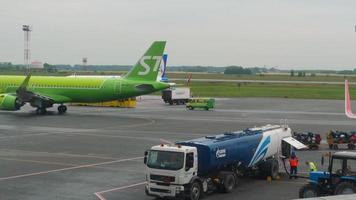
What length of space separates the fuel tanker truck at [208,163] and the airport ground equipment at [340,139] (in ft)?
38.4

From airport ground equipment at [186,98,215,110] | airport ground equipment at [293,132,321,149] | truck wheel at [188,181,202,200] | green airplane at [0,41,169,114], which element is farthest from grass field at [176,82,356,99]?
truck wheel at [188,181,202,200]

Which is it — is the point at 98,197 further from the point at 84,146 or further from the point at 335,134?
the point at 335,134

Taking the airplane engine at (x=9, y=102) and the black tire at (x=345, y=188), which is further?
the airplane engine at (x=9, y=102)

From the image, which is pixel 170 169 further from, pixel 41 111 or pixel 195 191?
pixel 41 111

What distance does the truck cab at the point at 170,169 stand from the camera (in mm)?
22297

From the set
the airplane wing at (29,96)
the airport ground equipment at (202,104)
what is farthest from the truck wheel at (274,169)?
the airport ground equipment at (202,104)

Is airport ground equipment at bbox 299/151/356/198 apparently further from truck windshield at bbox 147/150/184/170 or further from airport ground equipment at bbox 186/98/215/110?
airport ground equipment at bbox 186/98/215/110

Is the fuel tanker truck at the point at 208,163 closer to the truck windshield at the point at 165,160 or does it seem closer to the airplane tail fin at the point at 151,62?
the truck windshield at the point at 165,160

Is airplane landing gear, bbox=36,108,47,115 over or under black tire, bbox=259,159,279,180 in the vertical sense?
over

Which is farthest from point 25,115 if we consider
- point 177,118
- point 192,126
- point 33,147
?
point 33,147

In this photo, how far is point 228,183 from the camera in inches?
973

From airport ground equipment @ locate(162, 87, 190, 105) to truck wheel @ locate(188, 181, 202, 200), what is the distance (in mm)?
66153

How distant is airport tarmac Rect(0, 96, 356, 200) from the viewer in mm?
25219

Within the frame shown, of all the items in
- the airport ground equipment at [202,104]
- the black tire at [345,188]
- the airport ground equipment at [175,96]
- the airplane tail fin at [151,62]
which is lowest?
the black tire at [345,188]
